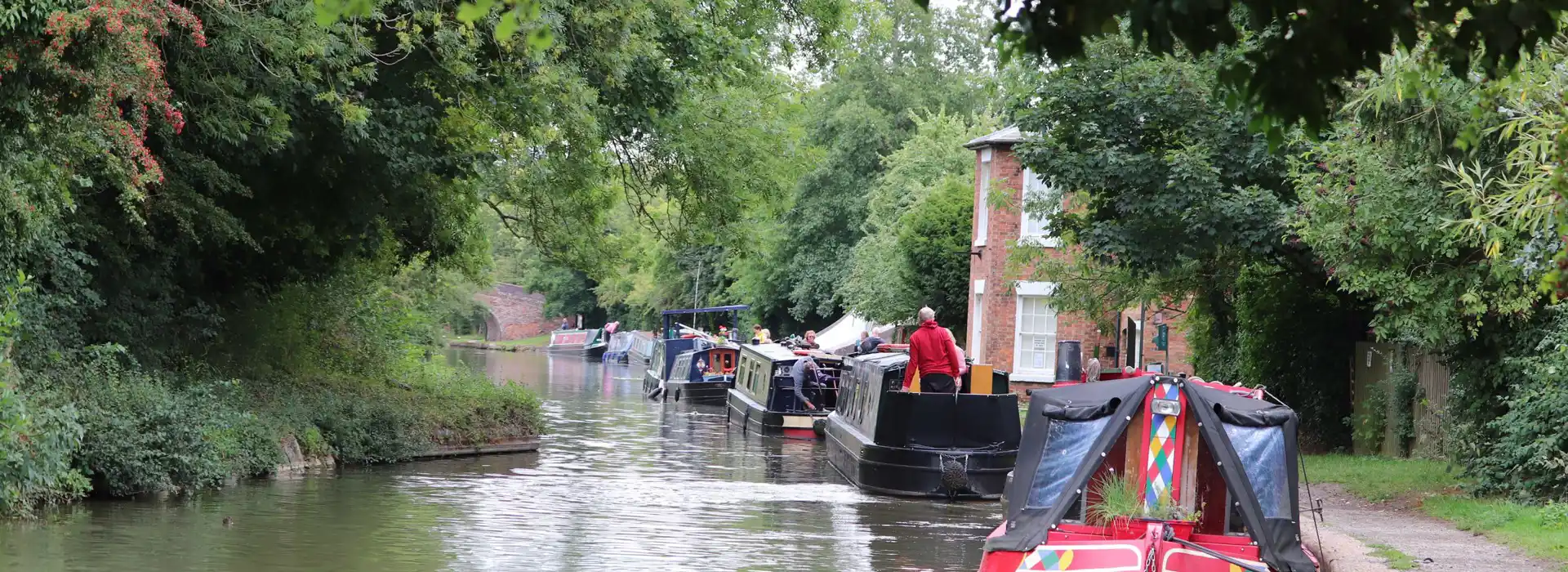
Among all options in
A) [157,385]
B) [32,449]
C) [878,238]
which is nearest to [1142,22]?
[32,449]

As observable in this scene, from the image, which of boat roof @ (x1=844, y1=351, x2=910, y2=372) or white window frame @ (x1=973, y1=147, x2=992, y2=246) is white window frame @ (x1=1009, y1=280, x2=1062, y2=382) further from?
boat roof @ (x1=844, y1=351, x2=910, y2=372)

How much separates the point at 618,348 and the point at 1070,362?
151 ft

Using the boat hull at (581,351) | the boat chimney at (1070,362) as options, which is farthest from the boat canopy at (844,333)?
the boat hull at (581,351)

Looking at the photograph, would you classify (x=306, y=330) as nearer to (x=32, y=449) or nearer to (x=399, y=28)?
(x=399, y=28)

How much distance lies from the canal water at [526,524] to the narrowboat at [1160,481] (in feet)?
9.60

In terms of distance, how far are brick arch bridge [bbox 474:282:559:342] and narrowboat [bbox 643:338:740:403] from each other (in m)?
60.9

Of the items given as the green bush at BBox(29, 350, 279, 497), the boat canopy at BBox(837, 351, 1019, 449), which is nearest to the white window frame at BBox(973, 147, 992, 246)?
the boat canopy at BBox(837, 351, 1019, 449)

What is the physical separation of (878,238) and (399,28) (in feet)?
109

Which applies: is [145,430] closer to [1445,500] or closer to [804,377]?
[1445,500]

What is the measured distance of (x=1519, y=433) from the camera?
13930 millimetres

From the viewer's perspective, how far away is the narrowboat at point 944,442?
60.3 feet

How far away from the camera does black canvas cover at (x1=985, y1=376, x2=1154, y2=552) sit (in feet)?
33.0

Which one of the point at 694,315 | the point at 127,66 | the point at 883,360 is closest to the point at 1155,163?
the point at 883,360

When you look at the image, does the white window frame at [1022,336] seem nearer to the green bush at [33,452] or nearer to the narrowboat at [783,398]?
the narrowboat at [783,398]
